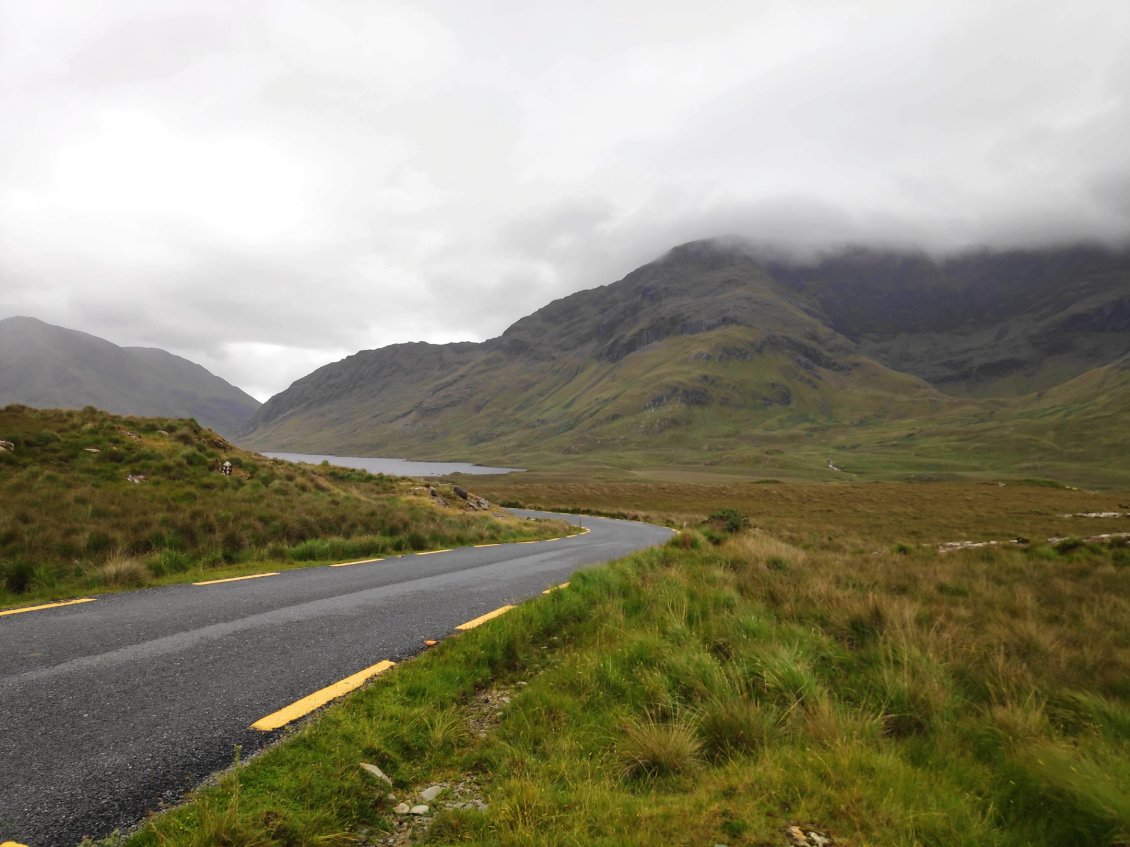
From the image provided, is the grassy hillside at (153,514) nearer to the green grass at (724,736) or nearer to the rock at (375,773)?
the green grass at (724,736)

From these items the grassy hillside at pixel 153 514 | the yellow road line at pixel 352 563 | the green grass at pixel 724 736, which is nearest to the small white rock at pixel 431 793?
the green grass at pixel 724 736

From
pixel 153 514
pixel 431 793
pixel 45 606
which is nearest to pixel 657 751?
pixel 431 793

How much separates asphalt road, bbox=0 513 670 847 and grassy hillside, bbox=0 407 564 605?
242cm

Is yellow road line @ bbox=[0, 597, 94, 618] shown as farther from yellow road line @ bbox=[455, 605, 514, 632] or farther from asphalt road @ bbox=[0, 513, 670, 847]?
yellow road line @ bbox=[455, 605, 514, 632]

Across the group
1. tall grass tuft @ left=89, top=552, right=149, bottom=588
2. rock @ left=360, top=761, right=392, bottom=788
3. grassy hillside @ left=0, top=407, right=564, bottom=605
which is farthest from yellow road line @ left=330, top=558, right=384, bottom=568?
rock @ left=360, top=761, right=392, bottom=788

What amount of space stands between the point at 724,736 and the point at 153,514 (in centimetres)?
1350

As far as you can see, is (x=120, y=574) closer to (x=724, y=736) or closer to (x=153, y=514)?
(x=153, y=514)

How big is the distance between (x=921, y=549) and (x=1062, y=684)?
16.4m

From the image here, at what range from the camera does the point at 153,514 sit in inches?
494

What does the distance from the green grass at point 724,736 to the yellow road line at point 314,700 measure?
8.8 inches

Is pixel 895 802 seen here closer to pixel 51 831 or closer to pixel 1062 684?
pixel 1062 684

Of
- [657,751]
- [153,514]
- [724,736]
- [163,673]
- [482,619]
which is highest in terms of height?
[153,514]

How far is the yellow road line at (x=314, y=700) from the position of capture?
13.5 ft

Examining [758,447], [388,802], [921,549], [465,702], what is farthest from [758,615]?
[758,447]
